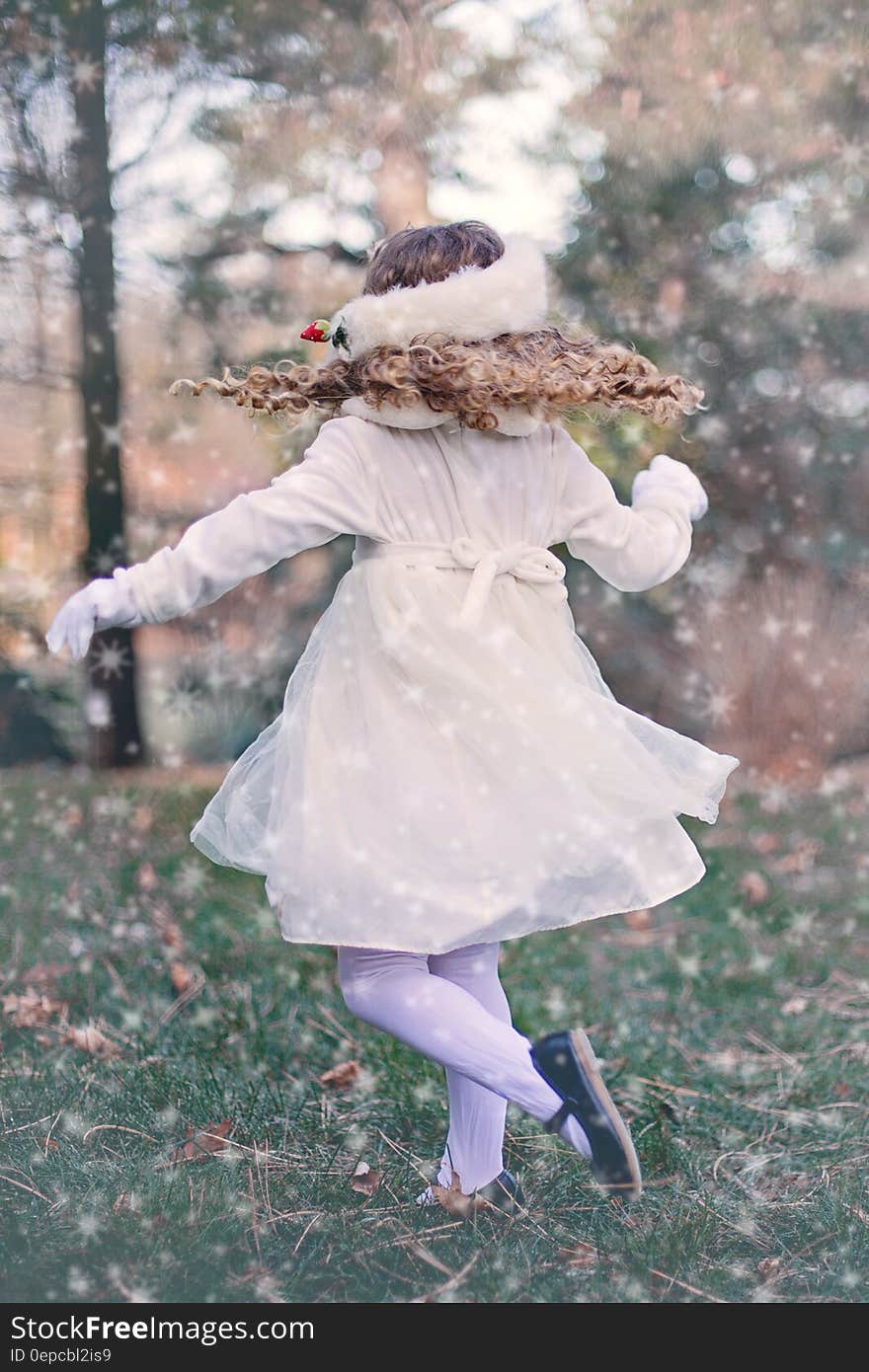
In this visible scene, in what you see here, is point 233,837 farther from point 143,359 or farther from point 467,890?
point 143,359

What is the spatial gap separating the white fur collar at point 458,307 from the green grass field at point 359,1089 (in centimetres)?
96

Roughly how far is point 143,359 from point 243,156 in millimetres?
469

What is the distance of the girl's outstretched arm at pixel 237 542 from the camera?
131 cm

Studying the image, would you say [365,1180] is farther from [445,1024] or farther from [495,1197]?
[445,1024]

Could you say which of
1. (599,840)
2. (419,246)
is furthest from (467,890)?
(419,246)

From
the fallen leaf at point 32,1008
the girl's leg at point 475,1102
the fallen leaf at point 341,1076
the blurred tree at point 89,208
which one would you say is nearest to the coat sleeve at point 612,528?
the girl's leg at point 475,1102

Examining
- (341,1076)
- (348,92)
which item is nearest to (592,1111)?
(341,1076)

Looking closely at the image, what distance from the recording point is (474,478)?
1452 mm

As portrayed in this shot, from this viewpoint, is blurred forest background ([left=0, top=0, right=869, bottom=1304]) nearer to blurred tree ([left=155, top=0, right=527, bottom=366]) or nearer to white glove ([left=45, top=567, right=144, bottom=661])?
blurred tree ([left=155, top=0, right=527, bottom=366])

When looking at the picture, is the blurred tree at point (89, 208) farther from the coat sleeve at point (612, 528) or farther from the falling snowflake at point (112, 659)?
the coat sleeve at point (612, 528)

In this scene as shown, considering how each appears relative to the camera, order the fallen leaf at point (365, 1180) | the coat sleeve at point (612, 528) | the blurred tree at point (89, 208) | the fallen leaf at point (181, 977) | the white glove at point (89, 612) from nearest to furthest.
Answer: the white glove at point (89, 612) → the coat sleeve at point (612, 528) → the fallen leaf at point (365, 1180) → the fallen leaf at point (181, 977) → the blurred tree at point (89, 208)

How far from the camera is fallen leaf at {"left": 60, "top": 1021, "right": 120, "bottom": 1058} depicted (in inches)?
81.5

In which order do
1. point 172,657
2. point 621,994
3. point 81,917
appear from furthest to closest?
point 172,657
point 81,917
point 621,994

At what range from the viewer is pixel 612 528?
1514 millimetres
